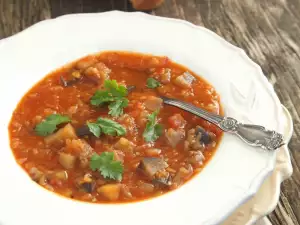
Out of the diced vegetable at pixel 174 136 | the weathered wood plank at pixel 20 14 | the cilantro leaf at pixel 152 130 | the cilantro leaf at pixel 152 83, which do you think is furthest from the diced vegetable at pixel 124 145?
the weathered wood plank at pixel 20 14

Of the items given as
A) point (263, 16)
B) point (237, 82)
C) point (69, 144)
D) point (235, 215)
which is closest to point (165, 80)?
point (237, 82)

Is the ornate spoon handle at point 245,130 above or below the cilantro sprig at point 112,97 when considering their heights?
above

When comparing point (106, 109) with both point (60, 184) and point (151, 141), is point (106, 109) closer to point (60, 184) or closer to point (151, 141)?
point (151, 141)

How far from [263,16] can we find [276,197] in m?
2.70

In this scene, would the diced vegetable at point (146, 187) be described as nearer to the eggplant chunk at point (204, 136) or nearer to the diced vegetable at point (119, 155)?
the diced vegetable at point (119, 155)

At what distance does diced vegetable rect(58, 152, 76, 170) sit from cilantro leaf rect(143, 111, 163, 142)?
19.3 inches

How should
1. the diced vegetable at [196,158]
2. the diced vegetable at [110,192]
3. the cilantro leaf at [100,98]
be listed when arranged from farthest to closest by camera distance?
the cilantro leaf at [100,98] → the diced vegetable at [196,158] → the diced vegetable at [110,192]

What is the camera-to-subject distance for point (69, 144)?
11.8ft

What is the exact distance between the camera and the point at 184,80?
13.8ft

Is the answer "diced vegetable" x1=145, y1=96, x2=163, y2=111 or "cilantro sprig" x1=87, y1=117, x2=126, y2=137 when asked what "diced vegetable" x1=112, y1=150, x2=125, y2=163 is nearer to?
"cilantro sprig" x1=87, y1=117, x2=126, y2=137

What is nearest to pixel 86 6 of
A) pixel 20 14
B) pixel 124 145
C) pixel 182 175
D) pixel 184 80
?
pixel 20 14

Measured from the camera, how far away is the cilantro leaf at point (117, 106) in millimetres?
3865

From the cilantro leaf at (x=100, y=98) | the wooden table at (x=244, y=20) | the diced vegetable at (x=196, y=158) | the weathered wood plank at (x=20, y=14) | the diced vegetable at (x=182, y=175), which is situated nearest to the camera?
the diced vegetable at (x=182, y=175)

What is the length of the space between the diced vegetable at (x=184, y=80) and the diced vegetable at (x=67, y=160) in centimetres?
105
